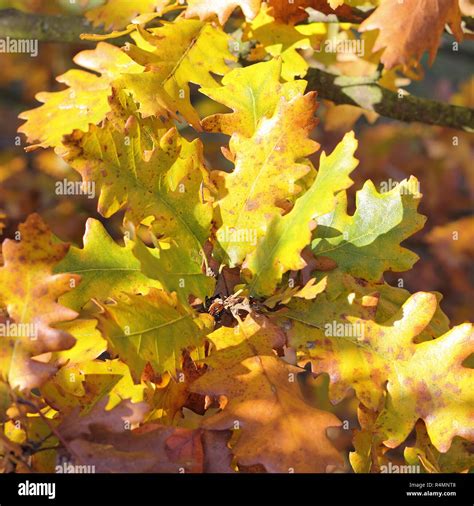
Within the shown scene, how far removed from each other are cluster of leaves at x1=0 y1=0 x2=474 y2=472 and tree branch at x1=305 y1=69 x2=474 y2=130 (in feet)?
1.42

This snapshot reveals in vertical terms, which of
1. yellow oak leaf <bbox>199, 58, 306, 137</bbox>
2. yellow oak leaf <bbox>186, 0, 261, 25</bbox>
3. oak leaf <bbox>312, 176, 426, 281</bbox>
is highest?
yellow oak leaf <bbox>186, 0, 261, 25</bbox>

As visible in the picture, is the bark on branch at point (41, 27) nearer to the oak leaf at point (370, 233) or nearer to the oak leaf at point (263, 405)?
the oak leaf at point (370, 233)

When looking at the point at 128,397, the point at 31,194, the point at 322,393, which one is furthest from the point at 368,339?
the point at 322,393

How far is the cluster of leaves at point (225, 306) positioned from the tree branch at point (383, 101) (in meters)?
0.43

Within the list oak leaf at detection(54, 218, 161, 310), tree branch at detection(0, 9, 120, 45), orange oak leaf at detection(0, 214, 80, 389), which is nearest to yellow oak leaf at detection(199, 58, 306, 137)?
oak leaf at detection(54, 218, 161, 310)

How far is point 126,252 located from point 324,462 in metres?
0.38

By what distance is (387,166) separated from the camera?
3057mm

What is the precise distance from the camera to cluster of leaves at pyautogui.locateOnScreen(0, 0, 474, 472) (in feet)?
3.19

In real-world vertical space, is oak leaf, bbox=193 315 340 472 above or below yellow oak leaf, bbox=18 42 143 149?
below

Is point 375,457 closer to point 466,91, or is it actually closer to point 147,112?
point 147,112

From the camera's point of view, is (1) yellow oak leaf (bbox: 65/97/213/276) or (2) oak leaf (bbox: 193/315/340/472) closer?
A: (2) oak leaf (bbox: 193/315/340/472)

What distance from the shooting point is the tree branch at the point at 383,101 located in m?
1.62

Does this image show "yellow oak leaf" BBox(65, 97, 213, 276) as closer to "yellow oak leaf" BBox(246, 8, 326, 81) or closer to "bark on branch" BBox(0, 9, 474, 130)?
"yellow oak leaf" BBox(246, 8, 326, 81)

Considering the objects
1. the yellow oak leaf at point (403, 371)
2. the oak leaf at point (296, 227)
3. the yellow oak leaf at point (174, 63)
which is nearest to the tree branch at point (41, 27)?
the yellow oak leaf at point (174, 63)
